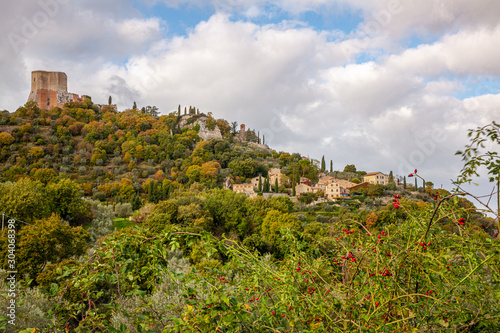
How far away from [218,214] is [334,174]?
40.8 meters

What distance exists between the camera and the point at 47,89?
68812 mm

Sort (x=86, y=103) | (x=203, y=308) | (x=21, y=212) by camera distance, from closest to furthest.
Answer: (x=203, y=308), (x=21, y=212), (x=86, y=103)

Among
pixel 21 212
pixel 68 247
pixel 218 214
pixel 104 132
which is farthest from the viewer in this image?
→ pixel 104 132

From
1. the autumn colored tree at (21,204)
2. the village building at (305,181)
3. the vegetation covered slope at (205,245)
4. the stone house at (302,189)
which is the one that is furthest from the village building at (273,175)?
the autumn colored tree at (21,204)

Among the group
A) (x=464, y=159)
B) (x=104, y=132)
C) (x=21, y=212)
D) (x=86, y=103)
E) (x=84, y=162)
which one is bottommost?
(x=21, y=212)

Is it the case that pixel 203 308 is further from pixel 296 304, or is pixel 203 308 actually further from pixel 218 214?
pixel 218 214

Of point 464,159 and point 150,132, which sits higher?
point 150,132

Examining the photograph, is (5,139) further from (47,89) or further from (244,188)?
(244,188)

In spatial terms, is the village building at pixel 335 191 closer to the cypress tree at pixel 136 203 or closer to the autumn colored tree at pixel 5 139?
the cypress tree at pixel 136 203

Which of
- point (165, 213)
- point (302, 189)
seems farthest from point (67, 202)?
point (302, 189)

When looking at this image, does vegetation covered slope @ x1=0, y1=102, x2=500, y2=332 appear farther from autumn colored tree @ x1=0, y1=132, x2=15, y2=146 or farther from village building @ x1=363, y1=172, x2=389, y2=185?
village building @ x1=363, y1=172, x2=389, y2=185

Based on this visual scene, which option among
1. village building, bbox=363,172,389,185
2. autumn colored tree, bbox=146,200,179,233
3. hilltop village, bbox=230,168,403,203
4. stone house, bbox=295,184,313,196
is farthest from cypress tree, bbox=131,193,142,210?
village building, bbox=363,172,389,185

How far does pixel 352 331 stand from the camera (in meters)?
1.70

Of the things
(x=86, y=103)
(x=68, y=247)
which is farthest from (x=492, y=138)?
(x=86, y=103)
